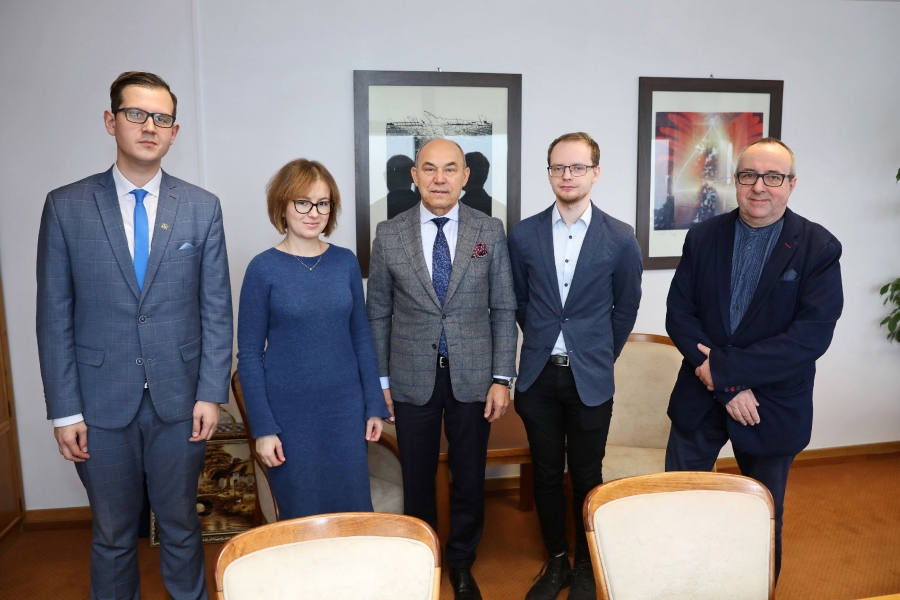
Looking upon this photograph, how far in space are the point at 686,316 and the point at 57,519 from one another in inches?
129

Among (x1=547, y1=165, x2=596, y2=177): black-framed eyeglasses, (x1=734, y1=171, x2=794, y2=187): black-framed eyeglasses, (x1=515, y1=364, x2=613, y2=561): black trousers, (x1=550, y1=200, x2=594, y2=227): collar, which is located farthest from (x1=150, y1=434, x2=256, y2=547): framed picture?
(x1=734, y1=171, x2=794, y2=187): black-framed eyeglasses

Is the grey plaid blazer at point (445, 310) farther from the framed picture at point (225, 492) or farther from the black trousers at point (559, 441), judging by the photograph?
the framed picture at point (225, 492)

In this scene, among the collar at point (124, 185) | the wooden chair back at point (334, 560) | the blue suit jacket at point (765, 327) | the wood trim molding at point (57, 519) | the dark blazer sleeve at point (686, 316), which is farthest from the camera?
the wood trim molding at point (57, 519)

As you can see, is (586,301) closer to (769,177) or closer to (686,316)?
(686,316)

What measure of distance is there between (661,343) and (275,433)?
208 centimetres

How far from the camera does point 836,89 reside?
13.5 ft

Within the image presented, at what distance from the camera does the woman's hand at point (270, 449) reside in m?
2.26

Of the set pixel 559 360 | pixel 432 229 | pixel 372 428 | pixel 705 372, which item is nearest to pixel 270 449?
pixel 372 428

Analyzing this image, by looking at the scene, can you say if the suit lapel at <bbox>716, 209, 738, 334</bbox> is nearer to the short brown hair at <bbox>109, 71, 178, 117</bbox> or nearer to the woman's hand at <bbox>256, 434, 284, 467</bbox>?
the woman's hand at <bbox>256, 434, 284, 467</bbox>

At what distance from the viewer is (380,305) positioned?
266cm

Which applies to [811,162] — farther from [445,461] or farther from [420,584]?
[420,584]

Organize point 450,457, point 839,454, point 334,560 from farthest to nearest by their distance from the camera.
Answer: point 839,454, point 450,457, point 334,560

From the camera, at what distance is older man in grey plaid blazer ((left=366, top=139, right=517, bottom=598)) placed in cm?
257

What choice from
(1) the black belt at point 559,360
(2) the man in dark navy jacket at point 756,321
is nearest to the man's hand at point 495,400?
(1) the black belt at point 559,360
